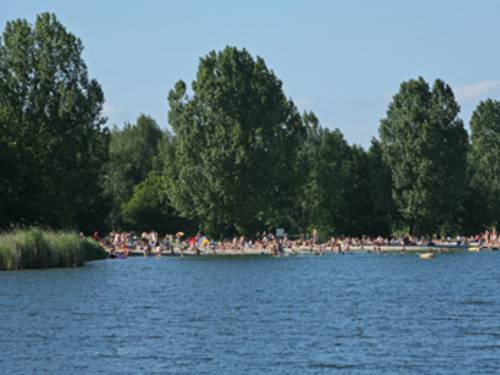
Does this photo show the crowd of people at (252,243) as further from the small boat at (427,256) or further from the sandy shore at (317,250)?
the small boat at (427,256)

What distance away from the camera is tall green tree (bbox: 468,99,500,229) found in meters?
136

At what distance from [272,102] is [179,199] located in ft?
44.1

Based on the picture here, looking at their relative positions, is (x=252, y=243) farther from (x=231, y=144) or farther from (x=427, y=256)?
(x=427, y=256)

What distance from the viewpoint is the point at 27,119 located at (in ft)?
296

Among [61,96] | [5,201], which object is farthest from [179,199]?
[5,201]

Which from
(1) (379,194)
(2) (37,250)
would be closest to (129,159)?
(1) (379,194)

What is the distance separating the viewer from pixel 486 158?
14188 centimetres

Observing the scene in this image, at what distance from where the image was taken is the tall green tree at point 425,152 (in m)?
118

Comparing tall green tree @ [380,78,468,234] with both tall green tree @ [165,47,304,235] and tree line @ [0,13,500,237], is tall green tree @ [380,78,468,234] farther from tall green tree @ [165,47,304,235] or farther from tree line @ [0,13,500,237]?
tall green tree @ [165,47,304,235]

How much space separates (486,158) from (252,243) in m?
42.4

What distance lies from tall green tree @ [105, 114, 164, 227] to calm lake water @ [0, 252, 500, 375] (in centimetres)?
6482

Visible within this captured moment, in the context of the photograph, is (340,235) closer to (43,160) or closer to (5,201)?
(43,160)

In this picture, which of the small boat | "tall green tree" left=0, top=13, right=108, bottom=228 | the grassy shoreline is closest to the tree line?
"tall green tree" left=0, top=13, right=108, bottom=228

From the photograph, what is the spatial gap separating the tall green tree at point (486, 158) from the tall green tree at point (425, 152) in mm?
14857
